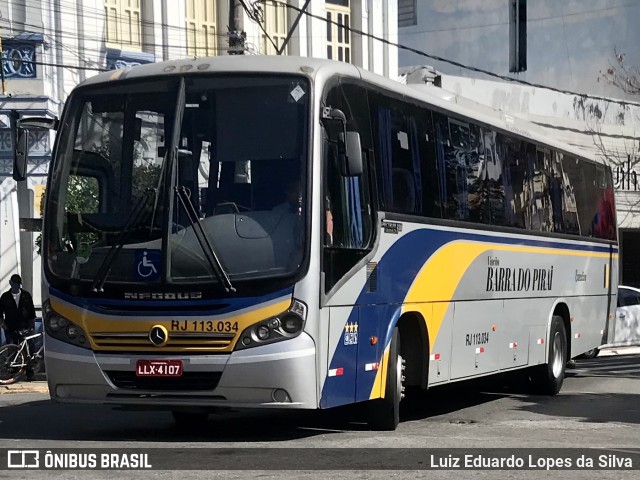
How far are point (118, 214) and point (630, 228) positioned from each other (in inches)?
1314

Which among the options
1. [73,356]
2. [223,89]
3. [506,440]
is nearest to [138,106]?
[223,89]

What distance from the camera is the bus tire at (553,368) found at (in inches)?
700

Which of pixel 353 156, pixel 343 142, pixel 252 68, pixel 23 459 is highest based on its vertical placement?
pixel 252 68

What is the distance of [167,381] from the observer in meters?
11.1

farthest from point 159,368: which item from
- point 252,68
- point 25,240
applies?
point 25,240

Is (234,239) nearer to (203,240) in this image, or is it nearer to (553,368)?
(203,240)

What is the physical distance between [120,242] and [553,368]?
854cm

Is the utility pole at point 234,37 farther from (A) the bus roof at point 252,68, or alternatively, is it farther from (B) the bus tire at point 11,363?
(A) the bus roof at point 252,68

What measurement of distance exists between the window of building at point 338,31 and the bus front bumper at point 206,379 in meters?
26.3

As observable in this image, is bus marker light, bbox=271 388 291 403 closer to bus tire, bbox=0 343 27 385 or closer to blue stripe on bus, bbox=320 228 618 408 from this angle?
blue stripe on bus, bbox=320 228 618 408

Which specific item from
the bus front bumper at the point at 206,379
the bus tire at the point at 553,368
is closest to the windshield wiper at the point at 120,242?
the bus front bumper at the point at 206,379

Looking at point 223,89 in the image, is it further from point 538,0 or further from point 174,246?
point 538,0

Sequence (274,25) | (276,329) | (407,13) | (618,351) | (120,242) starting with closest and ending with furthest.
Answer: (276,329)
(120,242)
(618,351)
(274,25)
(407,13)

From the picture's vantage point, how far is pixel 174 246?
36.3ft
